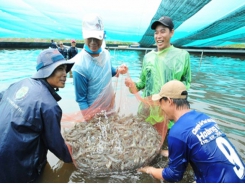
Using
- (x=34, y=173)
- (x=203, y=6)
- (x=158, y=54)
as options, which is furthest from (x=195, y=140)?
(x=203, y=6)

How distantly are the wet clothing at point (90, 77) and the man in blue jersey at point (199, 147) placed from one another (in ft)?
3.91

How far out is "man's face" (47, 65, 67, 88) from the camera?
6.98ft

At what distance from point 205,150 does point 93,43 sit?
1.84 metres

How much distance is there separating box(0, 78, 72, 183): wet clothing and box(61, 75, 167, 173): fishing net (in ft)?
2.04

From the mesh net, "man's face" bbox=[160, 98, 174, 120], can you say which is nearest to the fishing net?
"man's face" bbox=[160, 98, 174, 120]

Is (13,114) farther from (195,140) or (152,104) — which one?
(152,104)

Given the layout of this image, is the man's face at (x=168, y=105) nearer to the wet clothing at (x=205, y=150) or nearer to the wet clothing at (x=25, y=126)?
the wet clothing at (x=205, y=150)

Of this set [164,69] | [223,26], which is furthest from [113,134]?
[223,26]

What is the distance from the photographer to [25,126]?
6.21 feet

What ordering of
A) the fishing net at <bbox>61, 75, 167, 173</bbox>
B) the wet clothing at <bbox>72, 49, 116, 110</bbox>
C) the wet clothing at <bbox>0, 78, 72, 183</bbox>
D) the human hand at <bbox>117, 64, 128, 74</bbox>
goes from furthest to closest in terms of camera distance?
the human hand at <bbox>117, 64, 128, 74</bbox>
the wet clothing at <bbox>72, 49, 116, 110</bbox>
the fishing net at <bbox>61, 75, 167, 173</bbox>
the wet clothing at <bbox>0, 78, 72, 183</bbox>

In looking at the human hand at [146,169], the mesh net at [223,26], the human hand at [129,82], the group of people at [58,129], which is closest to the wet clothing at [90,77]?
the group of people at [58,129]

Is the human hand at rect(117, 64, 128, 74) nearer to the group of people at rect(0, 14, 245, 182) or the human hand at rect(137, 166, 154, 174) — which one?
the group of people at rect(0, 14, 245, 182)

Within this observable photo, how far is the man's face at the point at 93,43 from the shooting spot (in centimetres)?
263

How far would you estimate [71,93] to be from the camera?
7.08 meters
